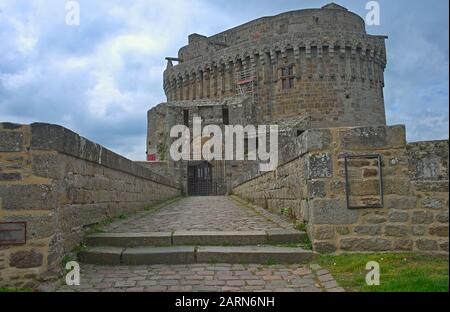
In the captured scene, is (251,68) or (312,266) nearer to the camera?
(312,266)

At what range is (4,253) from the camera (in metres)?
Answer: 3.92

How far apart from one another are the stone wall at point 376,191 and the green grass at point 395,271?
0.20 m

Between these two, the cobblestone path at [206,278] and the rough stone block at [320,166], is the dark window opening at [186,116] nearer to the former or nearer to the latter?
the rough stone block at [320,166]

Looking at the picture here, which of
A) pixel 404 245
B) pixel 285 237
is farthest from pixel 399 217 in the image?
pixel 285 237

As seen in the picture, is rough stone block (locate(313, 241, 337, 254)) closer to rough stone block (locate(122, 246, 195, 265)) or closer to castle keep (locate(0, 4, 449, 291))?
castle keep (locate(0, 4, 449, 291))

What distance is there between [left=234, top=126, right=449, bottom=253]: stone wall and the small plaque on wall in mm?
3283

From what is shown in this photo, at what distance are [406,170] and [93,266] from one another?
13.1 feet

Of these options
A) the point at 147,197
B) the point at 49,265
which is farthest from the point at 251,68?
the point at 49,265

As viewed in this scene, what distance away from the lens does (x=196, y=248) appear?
497 centimetres

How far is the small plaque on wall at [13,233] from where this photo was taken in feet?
13.0

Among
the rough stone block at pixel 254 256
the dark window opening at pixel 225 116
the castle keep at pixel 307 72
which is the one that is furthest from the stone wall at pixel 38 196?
the castle keep at pixel 307 72

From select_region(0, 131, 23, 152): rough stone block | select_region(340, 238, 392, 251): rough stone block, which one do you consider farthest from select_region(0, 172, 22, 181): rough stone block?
select_region(340, 238, 392, 251): rough stone block

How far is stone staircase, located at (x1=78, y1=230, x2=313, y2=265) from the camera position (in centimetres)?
473

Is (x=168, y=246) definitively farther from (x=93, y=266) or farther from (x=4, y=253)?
(x=4, y=253)
